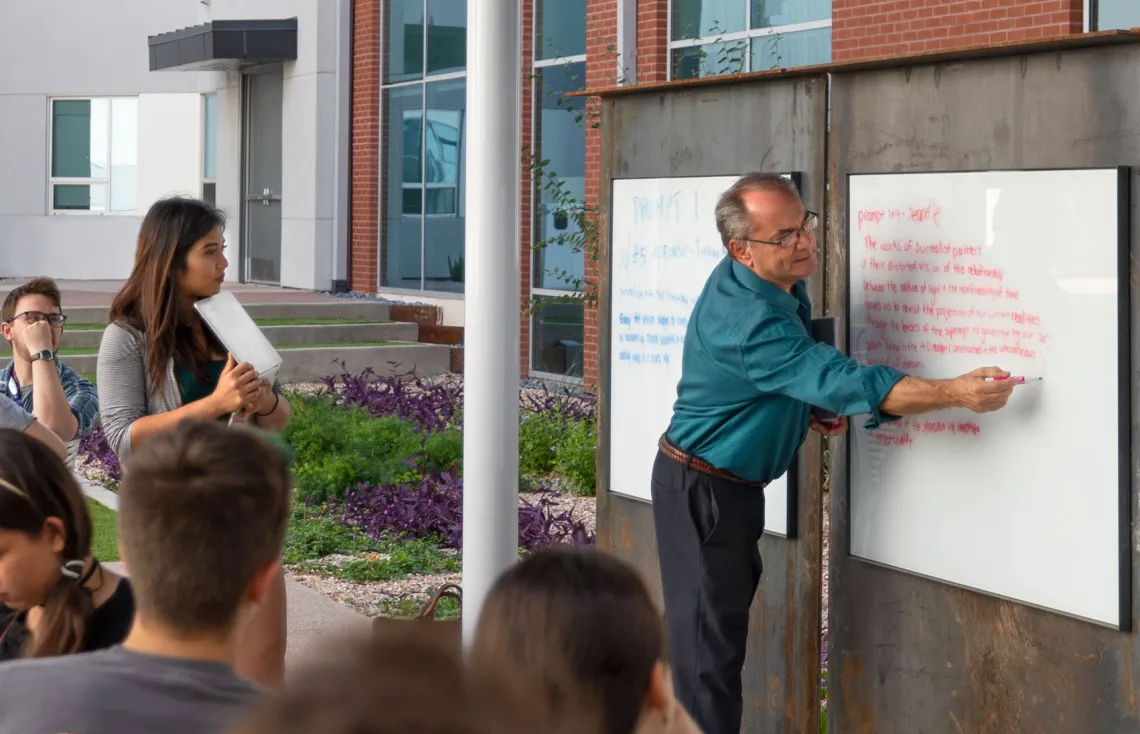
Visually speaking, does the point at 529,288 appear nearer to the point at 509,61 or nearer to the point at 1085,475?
the point at 509,61

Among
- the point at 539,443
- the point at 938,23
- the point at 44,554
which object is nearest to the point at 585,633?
the point at 44,554

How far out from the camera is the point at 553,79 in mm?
16094

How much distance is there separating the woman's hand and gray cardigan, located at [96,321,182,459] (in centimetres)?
19

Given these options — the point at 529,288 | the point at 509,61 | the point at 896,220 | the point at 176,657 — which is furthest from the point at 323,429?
the point at 176,657

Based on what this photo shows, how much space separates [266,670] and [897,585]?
71.1 inches

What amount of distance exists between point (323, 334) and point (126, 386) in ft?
43.4

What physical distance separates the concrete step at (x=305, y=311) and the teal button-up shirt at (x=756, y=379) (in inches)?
543

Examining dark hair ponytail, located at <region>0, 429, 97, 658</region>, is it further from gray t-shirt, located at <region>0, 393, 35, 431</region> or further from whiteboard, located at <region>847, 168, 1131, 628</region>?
whiteboard, located at <region>847, 168, 1131, 628</region>

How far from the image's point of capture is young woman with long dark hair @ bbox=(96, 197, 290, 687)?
4238 mm

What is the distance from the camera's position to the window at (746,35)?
13.0 meters

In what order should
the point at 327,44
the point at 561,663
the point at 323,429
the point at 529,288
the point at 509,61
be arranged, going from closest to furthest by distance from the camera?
the point at 561,663
the point at 509,61
the point at 323,429
the point at 529,288
the point at 327,44

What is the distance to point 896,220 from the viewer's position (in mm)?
4285

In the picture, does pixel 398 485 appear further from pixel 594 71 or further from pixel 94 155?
pixel 94 155

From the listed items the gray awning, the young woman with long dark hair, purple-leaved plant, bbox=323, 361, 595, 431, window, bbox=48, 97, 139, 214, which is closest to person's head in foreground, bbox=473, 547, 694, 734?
the young woman with long dark hair
